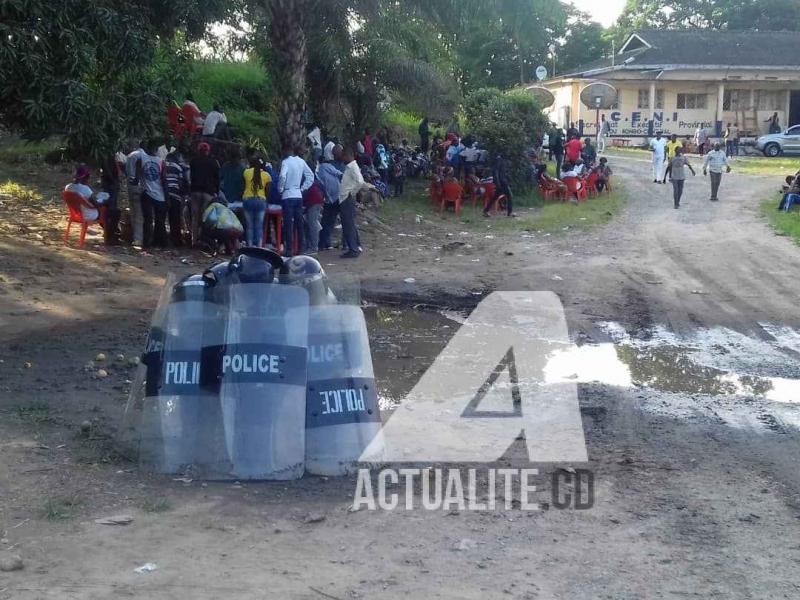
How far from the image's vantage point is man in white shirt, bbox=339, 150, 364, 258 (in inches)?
586

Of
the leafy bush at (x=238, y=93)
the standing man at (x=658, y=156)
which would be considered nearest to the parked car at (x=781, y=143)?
the standing man at (x=658, y=156)

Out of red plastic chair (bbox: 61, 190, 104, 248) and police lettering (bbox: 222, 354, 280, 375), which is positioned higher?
red plastic chair (bbox: 61, 190, 104, 248)

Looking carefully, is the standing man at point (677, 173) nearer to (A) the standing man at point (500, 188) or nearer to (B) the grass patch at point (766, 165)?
(A) the standing man at point (500, 188)

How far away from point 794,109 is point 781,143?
24.7ft

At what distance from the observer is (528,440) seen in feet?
22.3

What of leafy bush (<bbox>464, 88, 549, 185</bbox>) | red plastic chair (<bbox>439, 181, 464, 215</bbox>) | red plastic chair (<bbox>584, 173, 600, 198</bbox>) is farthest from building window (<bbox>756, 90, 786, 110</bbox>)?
red plastic chair (<bbox>439, 181, 464, 215</bbox>)

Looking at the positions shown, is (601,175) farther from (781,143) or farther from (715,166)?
(781,143)

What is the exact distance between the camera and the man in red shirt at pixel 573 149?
25.0 meters

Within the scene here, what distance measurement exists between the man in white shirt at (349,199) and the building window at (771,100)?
3321 centimetres

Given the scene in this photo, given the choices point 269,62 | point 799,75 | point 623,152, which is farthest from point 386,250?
point 799,75

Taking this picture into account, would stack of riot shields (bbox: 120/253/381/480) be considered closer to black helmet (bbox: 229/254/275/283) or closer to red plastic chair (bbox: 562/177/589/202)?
black helmet (bbox: 229/254/275/283)

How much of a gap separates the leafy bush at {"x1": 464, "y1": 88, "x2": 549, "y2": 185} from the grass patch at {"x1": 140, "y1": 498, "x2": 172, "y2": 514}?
59.9ft

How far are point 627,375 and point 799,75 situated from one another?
37.8 meters

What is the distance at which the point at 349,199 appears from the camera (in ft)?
49.4
